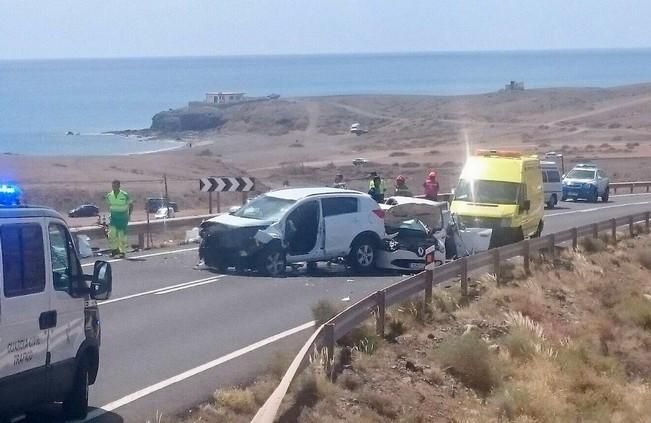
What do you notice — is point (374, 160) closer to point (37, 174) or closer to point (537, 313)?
point (37, 174)

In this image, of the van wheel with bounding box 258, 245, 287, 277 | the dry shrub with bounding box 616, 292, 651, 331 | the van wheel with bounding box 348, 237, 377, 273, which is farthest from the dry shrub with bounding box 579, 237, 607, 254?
the van wheel with bounding box 258, 245, 287, 277

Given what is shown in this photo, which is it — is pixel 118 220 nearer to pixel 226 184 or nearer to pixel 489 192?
pixel 226 184

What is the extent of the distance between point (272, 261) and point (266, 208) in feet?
4.12

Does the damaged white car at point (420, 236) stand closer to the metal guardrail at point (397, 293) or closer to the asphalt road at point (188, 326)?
the asphalt road at point (188, 326)

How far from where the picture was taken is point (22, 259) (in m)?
9.14

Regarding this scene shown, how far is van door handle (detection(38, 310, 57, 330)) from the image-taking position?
945cm

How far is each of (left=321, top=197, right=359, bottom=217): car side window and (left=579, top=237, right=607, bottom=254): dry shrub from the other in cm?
667

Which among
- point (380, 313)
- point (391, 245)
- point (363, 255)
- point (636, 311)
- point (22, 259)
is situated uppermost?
point (22, 259)

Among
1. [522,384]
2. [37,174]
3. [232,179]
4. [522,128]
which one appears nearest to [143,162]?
[37,174]

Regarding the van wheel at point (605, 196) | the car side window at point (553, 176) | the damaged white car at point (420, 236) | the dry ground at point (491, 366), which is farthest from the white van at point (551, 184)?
the dry ground at point (491, 366)

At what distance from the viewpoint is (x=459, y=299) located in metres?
19.0

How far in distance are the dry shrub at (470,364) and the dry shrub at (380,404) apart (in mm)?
2047

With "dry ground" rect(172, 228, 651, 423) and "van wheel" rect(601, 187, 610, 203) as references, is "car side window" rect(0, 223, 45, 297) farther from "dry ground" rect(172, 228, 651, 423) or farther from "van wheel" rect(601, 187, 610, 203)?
"van wheel" rect(601, 187, 610, 203)

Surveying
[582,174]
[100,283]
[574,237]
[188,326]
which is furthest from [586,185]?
[100,283]
